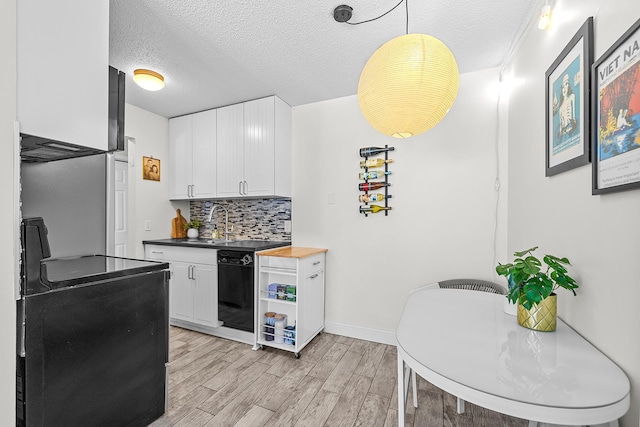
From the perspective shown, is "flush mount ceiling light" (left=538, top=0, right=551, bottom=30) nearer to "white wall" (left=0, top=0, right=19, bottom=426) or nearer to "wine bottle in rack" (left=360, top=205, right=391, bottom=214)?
"wine bottle in rack" (left=360, top=205, right=391, bottom=214)

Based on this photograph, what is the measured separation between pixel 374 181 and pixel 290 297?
4.42 ft

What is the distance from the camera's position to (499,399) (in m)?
0.72

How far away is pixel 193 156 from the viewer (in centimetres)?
337

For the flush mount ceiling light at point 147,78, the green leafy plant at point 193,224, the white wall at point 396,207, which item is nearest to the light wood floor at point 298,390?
the white wall at point 396,207

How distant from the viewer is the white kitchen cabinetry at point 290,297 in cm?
251

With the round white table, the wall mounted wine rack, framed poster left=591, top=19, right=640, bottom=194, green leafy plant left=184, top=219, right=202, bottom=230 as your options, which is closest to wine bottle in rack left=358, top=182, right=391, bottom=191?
the wall mounted wine rack

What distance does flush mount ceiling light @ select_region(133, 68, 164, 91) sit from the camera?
2.34 m

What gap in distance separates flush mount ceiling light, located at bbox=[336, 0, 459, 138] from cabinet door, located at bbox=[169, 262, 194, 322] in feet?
8.24

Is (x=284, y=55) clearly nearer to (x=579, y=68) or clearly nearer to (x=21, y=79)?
(x=21, y=79)

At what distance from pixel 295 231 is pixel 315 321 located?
966mm

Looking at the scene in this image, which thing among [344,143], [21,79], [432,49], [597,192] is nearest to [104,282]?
[21,79]

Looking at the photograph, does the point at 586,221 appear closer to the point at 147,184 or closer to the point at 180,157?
the point at 180,157

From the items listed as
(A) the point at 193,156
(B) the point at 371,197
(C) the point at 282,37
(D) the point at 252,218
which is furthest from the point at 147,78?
(B) the point at 371,197

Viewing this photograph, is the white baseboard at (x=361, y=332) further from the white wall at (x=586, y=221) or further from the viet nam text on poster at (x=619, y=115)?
the viet nam text on poster at (x=619, y=115)
